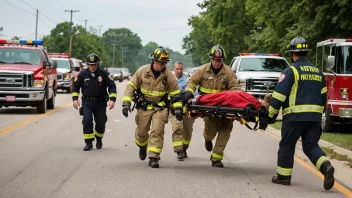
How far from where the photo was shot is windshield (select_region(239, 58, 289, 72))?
82.9 ft

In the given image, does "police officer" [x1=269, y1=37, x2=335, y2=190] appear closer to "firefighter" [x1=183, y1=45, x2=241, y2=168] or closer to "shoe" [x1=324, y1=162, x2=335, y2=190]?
"shoe" [x1=324, y1=162, x2=335, y2=190]

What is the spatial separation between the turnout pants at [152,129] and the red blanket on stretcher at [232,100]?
3.14 ft

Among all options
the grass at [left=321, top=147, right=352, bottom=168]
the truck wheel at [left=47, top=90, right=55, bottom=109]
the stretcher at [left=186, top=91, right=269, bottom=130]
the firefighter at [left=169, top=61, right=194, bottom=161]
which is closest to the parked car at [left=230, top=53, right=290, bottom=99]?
the truck wheel at [left=47, top=90, right=55, bottom=109]

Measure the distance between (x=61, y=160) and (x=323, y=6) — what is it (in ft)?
51.9

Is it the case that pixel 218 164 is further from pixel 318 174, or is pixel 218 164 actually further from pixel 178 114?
pixel 318 174

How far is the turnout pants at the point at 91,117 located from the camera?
523 inches

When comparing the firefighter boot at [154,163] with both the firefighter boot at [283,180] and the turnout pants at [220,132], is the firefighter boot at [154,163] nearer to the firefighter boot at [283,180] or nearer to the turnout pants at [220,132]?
the turnout pants at [220,132]

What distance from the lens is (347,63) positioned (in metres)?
17.8

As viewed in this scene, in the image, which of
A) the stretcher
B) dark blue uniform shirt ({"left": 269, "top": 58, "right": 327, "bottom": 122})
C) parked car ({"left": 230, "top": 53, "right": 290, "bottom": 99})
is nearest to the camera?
dark blue uniform shirt ({"left": 269, "top": 58, "right": 327, "bottom": 122})

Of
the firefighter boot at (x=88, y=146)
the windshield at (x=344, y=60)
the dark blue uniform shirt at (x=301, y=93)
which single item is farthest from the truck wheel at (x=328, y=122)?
the dark blue uniform shirt at (x=301, y=93)

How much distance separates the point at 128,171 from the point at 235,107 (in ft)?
6.21

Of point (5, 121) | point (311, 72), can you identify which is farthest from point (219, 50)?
point (5, 121)

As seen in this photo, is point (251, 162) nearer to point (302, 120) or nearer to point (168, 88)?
point (168, 88)

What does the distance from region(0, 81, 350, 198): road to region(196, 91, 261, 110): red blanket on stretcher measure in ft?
3.46
